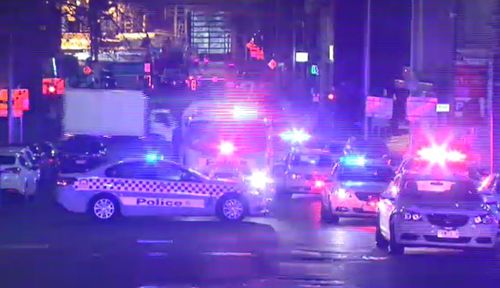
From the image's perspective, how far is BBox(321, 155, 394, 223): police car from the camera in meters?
8.30

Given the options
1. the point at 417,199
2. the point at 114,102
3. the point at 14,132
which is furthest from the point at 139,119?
the point at 417,199

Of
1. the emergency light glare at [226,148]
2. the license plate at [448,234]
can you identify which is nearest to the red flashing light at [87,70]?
the emergency light glare at [226,148]

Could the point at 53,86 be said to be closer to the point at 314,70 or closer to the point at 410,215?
the point at 314,70

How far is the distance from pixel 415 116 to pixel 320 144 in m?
1.68

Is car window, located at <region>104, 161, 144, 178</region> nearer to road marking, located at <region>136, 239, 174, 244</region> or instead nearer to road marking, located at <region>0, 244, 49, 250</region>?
road marking, located at <region>136, 239, 174, 244</region>

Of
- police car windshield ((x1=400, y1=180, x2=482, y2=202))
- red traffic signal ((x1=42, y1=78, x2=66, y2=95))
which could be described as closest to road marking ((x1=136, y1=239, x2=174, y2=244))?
police car windshield ((x1=400, y1=180, x2=482, y2=202))

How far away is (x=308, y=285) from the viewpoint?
5.17 m

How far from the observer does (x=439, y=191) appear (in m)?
6.73

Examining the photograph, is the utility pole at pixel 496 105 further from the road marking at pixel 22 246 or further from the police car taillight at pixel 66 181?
the road marking at pixel 22 246

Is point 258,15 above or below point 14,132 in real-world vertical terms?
above

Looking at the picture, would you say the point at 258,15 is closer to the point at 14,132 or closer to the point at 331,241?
the point at 331,241

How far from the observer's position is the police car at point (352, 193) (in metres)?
8.30

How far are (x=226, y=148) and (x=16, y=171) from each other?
192cm

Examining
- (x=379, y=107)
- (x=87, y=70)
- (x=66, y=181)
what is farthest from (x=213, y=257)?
(x=379, y=107)
